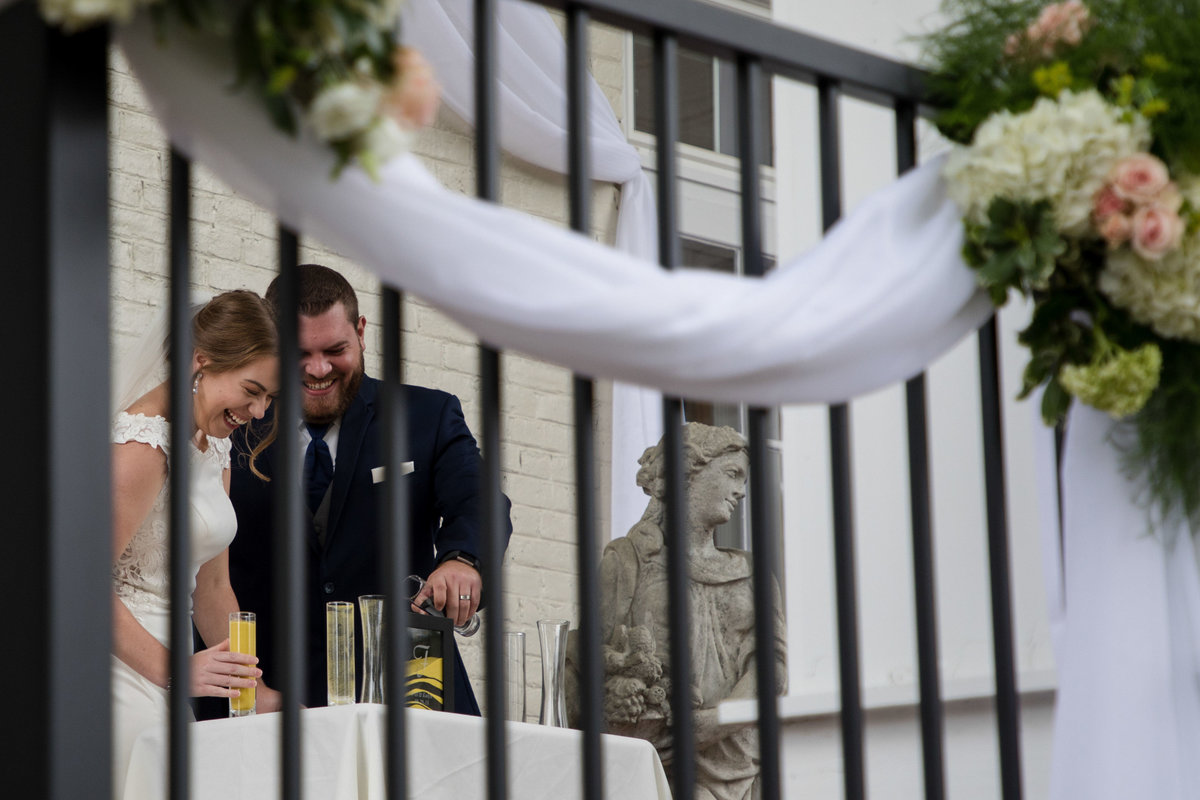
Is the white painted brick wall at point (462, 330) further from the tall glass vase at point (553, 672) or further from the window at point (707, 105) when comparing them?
the tall glass vase at point (553, 672)

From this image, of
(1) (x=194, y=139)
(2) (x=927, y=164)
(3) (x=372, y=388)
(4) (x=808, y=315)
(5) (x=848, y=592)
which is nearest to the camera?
(1) (x=194, y=139)

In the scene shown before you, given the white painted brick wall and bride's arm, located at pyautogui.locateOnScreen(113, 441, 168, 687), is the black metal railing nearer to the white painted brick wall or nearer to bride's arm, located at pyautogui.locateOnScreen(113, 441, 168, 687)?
bride's arm, located at pyautogui.locateOnScreen(113, 441, 168, 687)

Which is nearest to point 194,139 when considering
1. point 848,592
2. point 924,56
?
point 848,592

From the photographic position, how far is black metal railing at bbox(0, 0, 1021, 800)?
100 centimetres

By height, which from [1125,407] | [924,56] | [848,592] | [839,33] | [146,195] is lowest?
[848,592]

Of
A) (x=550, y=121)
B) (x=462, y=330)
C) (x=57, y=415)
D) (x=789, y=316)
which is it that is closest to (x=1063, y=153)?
(x=789, y=316)

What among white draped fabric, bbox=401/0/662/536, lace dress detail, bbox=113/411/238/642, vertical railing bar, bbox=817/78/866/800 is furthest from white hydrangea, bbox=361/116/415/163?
white draped fabric, bbox=401/0/662/536

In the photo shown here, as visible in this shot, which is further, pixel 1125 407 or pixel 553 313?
pixel 1125 407

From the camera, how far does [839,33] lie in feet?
15.0

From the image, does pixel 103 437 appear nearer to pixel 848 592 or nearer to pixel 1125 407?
pixel 848 592

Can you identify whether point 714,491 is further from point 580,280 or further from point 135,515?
point 580,280

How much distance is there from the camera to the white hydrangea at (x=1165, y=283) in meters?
1.38

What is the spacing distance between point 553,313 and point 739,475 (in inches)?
78.7

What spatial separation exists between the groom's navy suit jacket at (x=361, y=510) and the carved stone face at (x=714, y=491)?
20.5 inches
